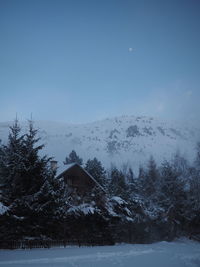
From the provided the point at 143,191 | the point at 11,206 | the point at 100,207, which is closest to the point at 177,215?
the point at 143,191

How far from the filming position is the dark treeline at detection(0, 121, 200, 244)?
1995 cm

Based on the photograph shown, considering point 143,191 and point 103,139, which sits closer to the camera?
point 143,191

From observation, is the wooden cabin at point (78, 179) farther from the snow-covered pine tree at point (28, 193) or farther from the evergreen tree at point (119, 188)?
the snow-covered pine tree at point (28, 193)

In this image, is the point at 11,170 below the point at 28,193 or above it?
above

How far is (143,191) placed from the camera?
50.5 meters

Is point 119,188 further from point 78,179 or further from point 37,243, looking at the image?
point 37,243

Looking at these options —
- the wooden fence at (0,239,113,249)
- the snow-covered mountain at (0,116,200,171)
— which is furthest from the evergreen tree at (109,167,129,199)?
the snow-covered mountain at (0,116,200,171)

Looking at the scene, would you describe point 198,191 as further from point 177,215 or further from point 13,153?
point 13,153

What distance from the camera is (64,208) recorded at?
23172mm

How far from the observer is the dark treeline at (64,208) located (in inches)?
786

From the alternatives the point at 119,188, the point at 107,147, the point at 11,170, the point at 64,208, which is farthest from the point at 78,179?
the point at 107,147

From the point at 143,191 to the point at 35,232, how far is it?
111ft

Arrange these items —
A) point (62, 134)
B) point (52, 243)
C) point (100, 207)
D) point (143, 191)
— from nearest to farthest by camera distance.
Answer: point (52, 243)
point (100, 207)
point (143, 191)
point (62, 134)

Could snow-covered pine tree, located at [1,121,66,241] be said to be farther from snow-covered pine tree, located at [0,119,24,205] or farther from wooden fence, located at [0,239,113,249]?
wooden fence, located at [0,239,113,249]
